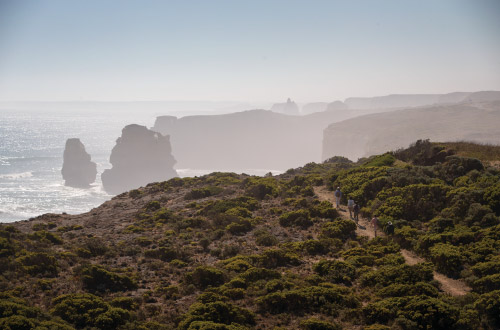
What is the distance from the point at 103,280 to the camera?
15.9 meters

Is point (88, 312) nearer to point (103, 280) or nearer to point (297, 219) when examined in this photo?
point (103, 280)

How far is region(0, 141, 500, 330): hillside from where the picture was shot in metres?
11.8

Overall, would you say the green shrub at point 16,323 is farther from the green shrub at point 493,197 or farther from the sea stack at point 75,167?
the sea stack at point 75,167

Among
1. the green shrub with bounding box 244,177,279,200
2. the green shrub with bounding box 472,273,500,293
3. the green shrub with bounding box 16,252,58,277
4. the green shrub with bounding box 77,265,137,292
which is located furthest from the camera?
the green shrub with bounding box 244,177,279,200

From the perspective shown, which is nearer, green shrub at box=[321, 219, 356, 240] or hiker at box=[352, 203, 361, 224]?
green shrub at box=[321, 219, 356, 240]

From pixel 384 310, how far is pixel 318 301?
2.43 meters

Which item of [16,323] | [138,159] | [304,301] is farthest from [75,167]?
[304,301]

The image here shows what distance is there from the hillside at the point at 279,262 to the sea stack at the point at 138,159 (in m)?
116

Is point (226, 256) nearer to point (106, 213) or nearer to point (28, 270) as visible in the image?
point (28, 270)

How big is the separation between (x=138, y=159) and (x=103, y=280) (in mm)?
137211

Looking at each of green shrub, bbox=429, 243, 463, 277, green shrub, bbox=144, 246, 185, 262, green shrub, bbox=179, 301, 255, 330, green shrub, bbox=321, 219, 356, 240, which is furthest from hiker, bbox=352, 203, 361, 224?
green shrub, bbox=179, 301, 255, 330

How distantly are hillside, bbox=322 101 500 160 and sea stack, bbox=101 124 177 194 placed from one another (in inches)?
3328

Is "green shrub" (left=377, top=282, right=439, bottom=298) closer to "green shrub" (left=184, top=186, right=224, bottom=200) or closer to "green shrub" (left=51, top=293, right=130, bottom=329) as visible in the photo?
"green shrub" (left=51, top=293, right=130, bottom=329)

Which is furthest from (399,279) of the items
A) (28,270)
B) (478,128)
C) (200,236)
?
(478,128)
